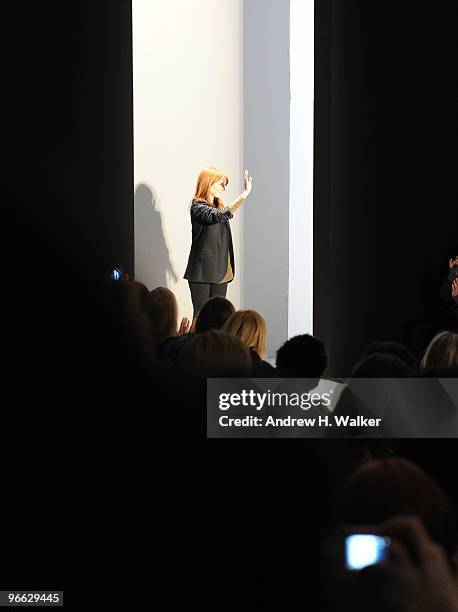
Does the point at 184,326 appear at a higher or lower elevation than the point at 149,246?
lower

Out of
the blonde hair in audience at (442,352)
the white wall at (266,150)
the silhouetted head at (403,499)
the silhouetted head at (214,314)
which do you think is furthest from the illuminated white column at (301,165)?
the silhouetted head at (403,499)

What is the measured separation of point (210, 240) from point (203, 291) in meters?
0.12

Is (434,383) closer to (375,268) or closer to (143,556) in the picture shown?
(375,268)

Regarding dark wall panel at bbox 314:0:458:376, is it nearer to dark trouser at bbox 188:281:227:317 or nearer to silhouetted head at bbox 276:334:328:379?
silhouetted head at bbox 276:334:328:379

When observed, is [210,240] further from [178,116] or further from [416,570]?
[416,570]

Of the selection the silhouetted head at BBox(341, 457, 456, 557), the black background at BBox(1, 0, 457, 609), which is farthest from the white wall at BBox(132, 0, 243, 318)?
the silhouetted head at BBox(341, 457, 456, 557)

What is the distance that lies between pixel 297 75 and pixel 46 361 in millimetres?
802

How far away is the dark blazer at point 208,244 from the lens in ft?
5.13

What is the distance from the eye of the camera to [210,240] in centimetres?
161

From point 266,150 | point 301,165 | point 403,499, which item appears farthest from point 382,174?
point 403,499

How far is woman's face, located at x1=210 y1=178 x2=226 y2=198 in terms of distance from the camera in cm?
170

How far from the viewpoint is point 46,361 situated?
119 cm

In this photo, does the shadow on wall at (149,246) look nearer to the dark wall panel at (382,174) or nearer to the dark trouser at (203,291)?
the dark trouser at (203,291)

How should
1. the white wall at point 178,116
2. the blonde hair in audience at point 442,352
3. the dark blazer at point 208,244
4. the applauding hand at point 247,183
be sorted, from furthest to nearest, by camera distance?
the applauding hand at point 247,183, the dark blazer at point 208,244, the white wall at point 178,116, the blonde hair in audience at point 442,352
